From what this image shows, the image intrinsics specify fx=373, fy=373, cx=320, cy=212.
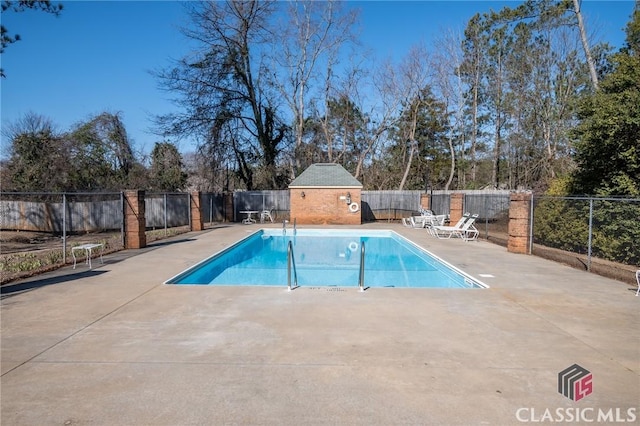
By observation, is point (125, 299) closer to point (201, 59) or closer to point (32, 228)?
point (32, 228)

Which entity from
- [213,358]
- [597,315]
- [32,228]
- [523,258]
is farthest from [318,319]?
[32,228]

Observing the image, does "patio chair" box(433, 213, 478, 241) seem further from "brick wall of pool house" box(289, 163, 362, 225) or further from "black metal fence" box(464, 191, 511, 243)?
"brick wall of pool house" box(289, 163, 362, 225)

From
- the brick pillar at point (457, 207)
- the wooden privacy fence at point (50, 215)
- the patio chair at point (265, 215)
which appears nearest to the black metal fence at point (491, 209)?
the brick pillar at point (457, 207)

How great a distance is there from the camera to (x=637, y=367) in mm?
3516

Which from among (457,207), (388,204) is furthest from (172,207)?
(457,207)

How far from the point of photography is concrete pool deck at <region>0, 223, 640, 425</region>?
276 centimetres

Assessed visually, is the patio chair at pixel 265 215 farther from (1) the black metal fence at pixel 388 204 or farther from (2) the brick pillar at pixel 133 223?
(2) the brick pillar at pixel 133 223

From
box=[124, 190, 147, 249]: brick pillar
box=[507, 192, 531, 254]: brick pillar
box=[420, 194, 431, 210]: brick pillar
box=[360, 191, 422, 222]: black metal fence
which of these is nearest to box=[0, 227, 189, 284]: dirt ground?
box=[124, 190, 147, 249]: brick pillar

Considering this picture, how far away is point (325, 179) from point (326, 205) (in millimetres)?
1493

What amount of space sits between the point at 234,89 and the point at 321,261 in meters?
19.1

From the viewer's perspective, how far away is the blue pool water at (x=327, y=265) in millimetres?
7801

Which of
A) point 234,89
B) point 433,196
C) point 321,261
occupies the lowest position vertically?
point 321,261

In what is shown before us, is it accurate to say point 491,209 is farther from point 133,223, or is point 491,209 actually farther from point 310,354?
point 310,354

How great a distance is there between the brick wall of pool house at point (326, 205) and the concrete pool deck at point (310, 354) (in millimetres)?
14045
